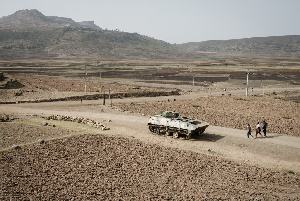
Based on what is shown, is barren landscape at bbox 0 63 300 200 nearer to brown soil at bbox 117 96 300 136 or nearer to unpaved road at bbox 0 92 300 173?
unpaved road at bbox 0 92 300 173

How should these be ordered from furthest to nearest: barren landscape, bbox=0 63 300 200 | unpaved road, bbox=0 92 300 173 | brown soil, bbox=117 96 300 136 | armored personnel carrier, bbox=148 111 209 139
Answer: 1. brown soil, bbox=117 96 300 136
2. armored personnel carrier, bbox=148 111 209 139
3. unpaved road, bbox=0 92 300 173
4. barren landscape, bbox=0 63 300 200

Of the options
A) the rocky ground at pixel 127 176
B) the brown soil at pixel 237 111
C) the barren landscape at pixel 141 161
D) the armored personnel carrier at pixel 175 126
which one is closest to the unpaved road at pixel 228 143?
the barren landscape at pixel 141 161

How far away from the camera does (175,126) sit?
25.8 meters

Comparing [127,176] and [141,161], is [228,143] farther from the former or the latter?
[127,176]

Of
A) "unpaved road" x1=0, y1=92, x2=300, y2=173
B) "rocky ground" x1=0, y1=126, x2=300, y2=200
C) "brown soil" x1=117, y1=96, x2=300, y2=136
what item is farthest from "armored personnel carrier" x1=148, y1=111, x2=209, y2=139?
"brown soil" x1=117, y1=96, x2=300, y2=136

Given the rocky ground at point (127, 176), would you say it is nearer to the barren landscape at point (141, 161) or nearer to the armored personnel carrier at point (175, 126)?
the barren landscape at point (141, 161)

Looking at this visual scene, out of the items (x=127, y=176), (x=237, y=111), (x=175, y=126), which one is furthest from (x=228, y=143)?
(x=237, y=111)

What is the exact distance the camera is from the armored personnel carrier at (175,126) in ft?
81.7

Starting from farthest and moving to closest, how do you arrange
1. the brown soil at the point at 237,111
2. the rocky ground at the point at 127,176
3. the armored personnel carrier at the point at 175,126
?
the brown soil at the point at 237,111
the armored personnel carrier at the point at 175,126
the rocky ground at the point at 127,176

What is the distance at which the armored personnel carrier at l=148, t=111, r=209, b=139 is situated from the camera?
81.7 ft

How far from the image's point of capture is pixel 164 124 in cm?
2641

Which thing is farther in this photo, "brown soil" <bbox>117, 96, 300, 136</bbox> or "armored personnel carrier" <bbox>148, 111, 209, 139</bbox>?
"brown soil" <bbox>117, 96, 300, 136</bbox>

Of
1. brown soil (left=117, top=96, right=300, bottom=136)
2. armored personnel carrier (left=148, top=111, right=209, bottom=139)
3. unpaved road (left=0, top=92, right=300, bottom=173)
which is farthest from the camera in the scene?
brown soil (left=117, top=96, right=300, bottom=136)

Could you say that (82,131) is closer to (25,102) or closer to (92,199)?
(92,199)
